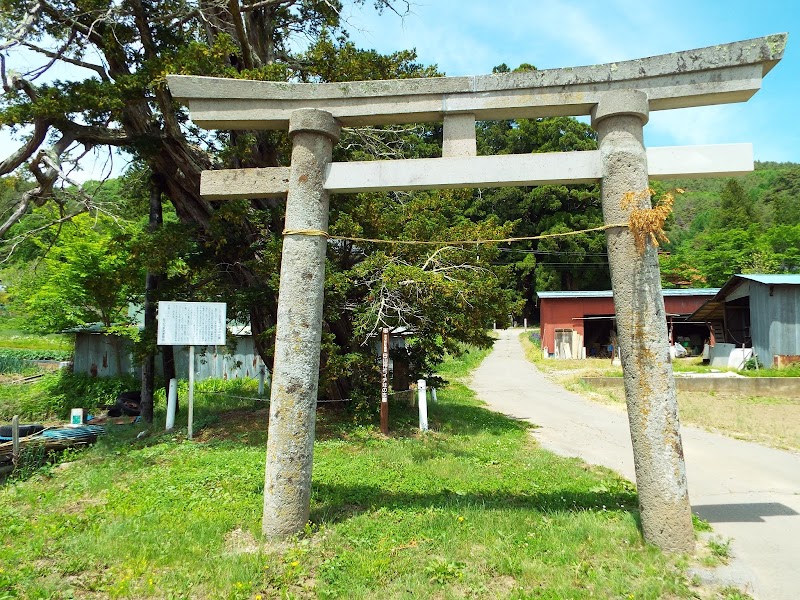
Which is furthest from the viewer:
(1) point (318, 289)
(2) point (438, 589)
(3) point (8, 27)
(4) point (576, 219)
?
(4) point (576, 219)

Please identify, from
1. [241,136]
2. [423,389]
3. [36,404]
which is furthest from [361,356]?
[36,404]

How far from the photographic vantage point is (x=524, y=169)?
16.2 feet

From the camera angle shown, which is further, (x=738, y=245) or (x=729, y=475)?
(x=738, y=245)

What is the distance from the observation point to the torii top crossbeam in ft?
15.4

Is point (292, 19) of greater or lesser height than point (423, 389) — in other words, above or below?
above

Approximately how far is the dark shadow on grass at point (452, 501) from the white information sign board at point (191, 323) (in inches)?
208

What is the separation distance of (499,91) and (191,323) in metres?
7.80

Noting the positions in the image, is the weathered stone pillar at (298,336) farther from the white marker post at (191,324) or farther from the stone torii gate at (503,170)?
the white marker post at (191,324)

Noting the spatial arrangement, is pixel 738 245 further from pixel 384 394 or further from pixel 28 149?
pixel 28 149

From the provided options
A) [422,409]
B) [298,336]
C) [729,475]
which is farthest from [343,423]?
[729,475]

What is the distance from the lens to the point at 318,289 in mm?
5113

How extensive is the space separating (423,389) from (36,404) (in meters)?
12.7

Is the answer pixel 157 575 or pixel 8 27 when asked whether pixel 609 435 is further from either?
pixel 8 27

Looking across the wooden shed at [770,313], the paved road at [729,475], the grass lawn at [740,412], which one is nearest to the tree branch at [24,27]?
the paved road at [729,475]
